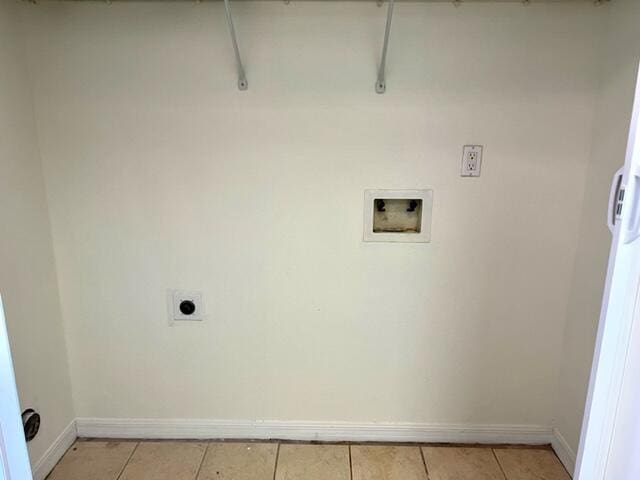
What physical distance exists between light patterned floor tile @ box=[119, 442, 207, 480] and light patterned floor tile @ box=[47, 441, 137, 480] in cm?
5

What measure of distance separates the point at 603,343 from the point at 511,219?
2.77 feet

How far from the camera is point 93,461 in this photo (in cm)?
157

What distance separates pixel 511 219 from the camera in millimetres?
1495

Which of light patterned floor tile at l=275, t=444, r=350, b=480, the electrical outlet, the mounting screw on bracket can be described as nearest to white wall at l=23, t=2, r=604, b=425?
the electrical outlet

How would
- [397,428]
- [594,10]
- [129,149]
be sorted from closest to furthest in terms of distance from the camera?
[594,10] < [129,149] < [397,428]

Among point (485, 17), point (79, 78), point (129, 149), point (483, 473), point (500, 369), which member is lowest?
point (483, 473)

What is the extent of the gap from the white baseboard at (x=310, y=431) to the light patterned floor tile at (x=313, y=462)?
0.05 meters

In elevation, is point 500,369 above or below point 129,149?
below

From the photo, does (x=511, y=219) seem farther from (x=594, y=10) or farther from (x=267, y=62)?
(x=267, y=62)

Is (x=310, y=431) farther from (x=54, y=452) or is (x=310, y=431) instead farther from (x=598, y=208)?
(x=598, y=208)

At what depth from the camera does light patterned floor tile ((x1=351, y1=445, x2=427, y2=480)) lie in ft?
4.94

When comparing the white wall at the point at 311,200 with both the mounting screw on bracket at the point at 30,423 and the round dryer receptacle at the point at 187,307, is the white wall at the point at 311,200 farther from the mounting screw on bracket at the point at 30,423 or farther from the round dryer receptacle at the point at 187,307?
the mounting screw on bracket at the point at 30,423

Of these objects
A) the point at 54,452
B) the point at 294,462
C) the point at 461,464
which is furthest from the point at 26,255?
the point at 461,464

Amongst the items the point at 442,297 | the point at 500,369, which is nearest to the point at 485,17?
the point at 442,297
